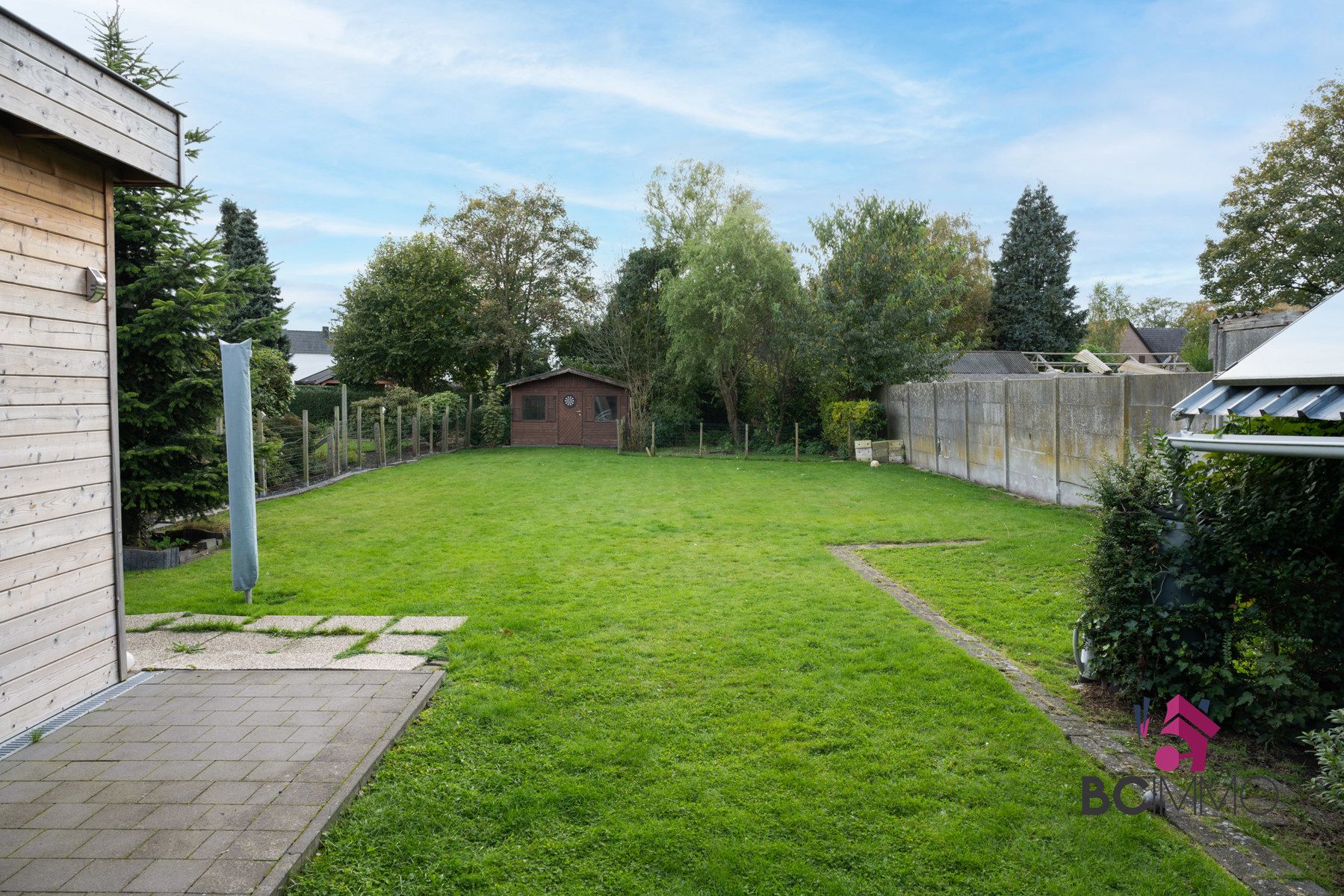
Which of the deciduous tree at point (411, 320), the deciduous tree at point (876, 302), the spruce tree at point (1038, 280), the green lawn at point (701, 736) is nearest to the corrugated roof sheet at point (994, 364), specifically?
the spruce tree at point (1038, 280)

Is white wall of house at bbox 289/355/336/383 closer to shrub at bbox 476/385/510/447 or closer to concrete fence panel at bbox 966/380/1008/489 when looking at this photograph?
shrub at bbox 476/385/510/447

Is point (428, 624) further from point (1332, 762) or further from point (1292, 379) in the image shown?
point (1292, 379)

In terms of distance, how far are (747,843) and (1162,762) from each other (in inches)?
86.5

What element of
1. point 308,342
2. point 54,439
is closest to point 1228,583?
point 54,439

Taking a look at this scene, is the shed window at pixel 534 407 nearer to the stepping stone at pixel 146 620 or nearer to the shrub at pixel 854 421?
the shrub at pixel 854 421

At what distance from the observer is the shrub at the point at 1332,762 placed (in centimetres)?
283

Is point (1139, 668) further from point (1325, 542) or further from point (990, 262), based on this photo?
point (990, 262)

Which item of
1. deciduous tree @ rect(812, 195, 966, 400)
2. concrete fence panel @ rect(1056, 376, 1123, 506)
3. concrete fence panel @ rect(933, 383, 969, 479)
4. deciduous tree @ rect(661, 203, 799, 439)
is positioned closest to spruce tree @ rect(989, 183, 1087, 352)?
deciduous tree @ rect(812, 195, 966, 400)

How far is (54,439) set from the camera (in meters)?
4.28

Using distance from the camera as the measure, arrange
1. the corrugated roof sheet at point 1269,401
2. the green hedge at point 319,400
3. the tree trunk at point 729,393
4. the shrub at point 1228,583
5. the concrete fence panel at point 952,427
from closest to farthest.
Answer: the corrugated roof sheet at point 1269,401 < the shrub at point 1228,583 < the concrete fence panel at point 952,427 < the tree trunk at point 729,393 < the green hedge at point 319,400

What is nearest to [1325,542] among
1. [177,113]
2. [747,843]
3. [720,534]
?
[747,843]

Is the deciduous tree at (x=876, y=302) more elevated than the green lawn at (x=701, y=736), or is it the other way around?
the deciduous tree at (x=876, y=302)

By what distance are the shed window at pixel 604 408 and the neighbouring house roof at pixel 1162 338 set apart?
118 ft

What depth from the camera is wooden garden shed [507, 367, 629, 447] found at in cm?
2664
